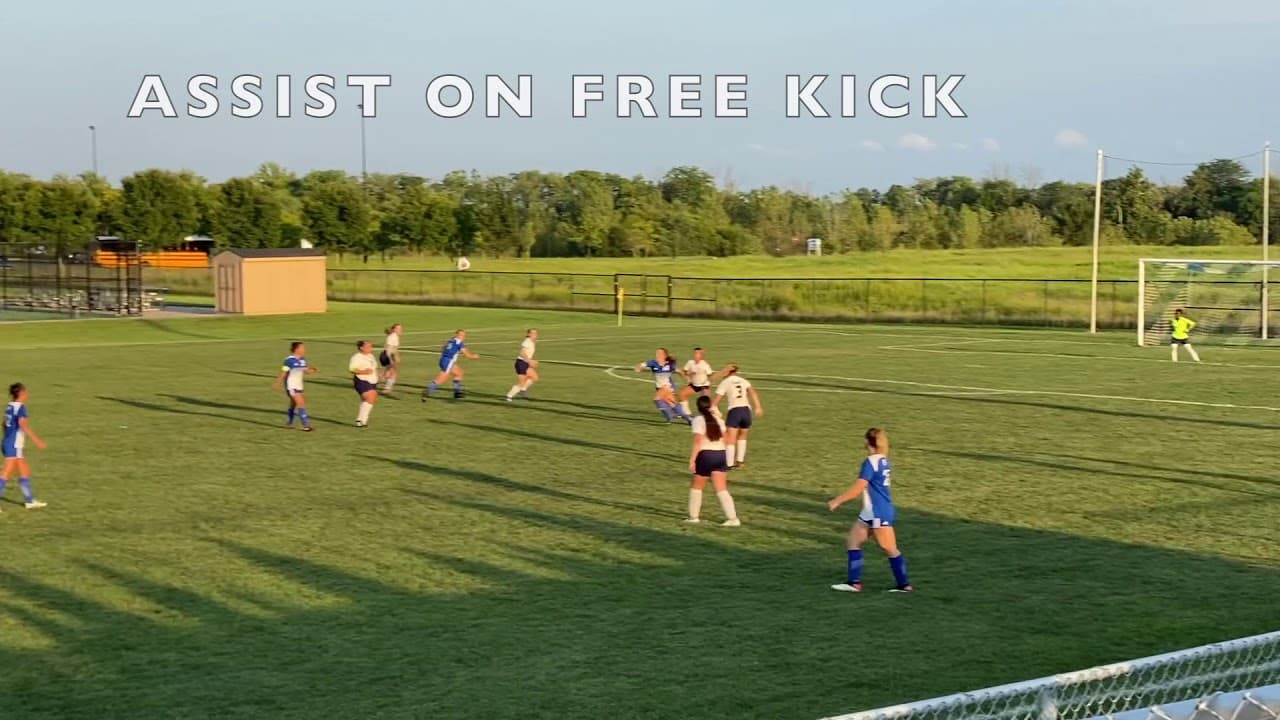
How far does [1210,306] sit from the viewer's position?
5566 cm

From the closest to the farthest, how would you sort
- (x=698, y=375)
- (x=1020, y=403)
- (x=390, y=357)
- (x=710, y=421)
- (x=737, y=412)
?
(x=710, y=421) < (x=737, y=412) < (x=698, y=375) < (x=1020, y=403) < (x=390, y=357)

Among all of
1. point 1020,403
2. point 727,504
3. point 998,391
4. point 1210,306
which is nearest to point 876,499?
point 727,504

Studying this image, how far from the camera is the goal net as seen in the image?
49.9 meters

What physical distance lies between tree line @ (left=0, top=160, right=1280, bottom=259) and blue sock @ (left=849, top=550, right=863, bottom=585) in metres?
97.3

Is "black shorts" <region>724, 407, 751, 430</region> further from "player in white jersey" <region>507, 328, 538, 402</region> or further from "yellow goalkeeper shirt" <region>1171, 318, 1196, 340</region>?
"yellow goalkeeper shirt" <region>1171, 318, 1196, 340</region>

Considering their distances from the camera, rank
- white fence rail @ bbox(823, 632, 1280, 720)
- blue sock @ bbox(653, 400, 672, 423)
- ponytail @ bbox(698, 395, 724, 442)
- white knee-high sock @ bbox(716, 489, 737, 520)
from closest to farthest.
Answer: white fence rail @ bbox(823, 632, 1280, 720), ponytail @ bbox(698, 395, 724, 442), white knee-high sock @ bbox(716, 489, 737, 520), blue sock @ bbox(653, 400, 672, 423)

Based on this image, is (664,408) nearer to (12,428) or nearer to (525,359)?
(525,359)

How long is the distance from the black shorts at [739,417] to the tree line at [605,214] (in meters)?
90.4

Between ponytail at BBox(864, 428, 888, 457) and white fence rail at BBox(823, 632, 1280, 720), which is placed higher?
ponytail at BBox(864, 428, 888, 457)

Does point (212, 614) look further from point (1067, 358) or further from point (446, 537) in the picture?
point (1067, 358)

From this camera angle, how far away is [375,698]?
10508 millimetres

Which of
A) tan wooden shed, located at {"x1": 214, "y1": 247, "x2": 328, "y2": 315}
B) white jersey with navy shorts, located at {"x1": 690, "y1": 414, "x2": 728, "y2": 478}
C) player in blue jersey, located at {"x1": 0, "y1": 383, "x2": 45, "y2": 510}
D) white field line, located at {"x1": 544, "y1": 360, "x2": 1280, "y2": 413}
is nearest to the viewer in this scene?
white jersey with navy shorts, located at {"x1": 690, "y1": 414, "x2": 728, "y2": 478}

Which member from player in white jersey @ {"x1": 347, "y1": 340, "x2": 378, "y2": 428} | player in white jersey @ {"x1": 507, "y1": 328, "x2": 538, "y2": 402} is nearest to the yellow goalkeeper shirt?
player in white jersey @ {"x1": 507, "y1": 328, "x2": 538, "y2": 402}

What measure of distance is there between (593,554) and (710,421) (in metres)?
1.99
